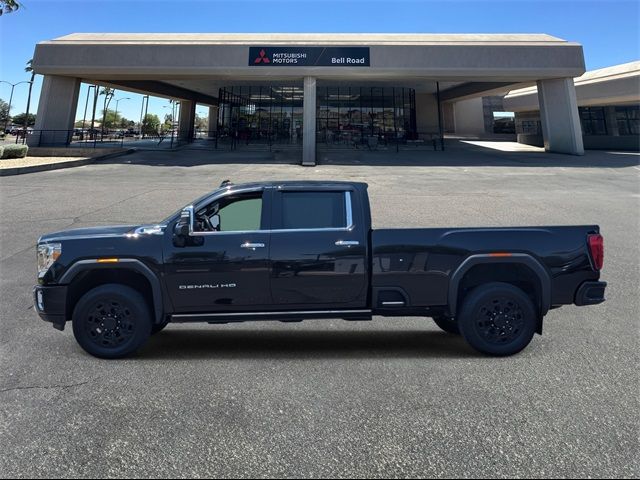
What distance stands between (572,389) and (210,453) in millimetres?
2978

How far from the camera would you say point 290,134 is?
133 ft

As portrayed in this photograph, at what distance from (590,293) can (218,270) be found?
3.70 meters

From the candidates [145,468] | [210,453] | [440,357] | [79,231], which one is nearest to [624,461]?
[440,357]

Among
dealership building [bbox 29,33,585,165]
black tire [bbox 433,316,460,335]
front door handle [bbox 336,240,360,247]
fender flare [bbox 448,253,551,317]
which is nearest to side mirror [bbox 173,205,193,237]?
front door handle [bbox 336,240,360,247]

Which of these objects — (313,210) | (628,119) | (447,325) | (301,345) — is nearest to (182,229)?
(313,210)

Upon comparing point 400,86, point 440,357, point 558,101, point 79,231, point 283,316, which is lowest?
point 440,357

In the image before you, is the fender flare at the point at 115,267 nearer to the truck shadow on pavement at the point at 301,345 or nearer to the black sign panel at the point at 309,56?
the truck shadow on pavement at the point at 301,345

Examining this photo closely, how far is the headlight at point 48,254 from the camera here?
4.07 meters

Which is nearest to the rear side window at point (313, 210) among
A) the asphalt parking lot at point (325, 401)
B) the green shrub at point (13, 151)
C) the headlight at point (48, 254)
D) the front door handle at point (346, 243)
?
the front door handle at point (346, 243)

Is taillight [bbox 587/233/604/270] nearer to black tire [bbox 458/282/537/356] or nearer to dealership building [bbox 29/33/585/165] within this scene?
black tire [bbox 458/282/537/356]

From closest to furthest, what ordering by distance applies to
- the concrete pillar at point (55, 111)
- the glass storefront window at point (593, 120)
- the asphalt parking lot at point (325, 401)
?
1. the asphalt parking lot at point (325, 401)
2. the concrete pillar at point (55, 111)
3. the glass storefront window at point (593, 120)

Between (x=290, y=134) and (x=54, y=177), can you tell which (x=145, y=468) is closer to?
(x=54, y=177)

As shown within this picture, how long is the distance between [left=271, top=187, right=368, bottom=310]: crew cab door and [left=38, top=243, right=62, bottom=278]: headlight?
209 centimetres

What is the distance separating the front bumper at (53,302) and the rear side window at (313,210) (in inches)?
88.2
